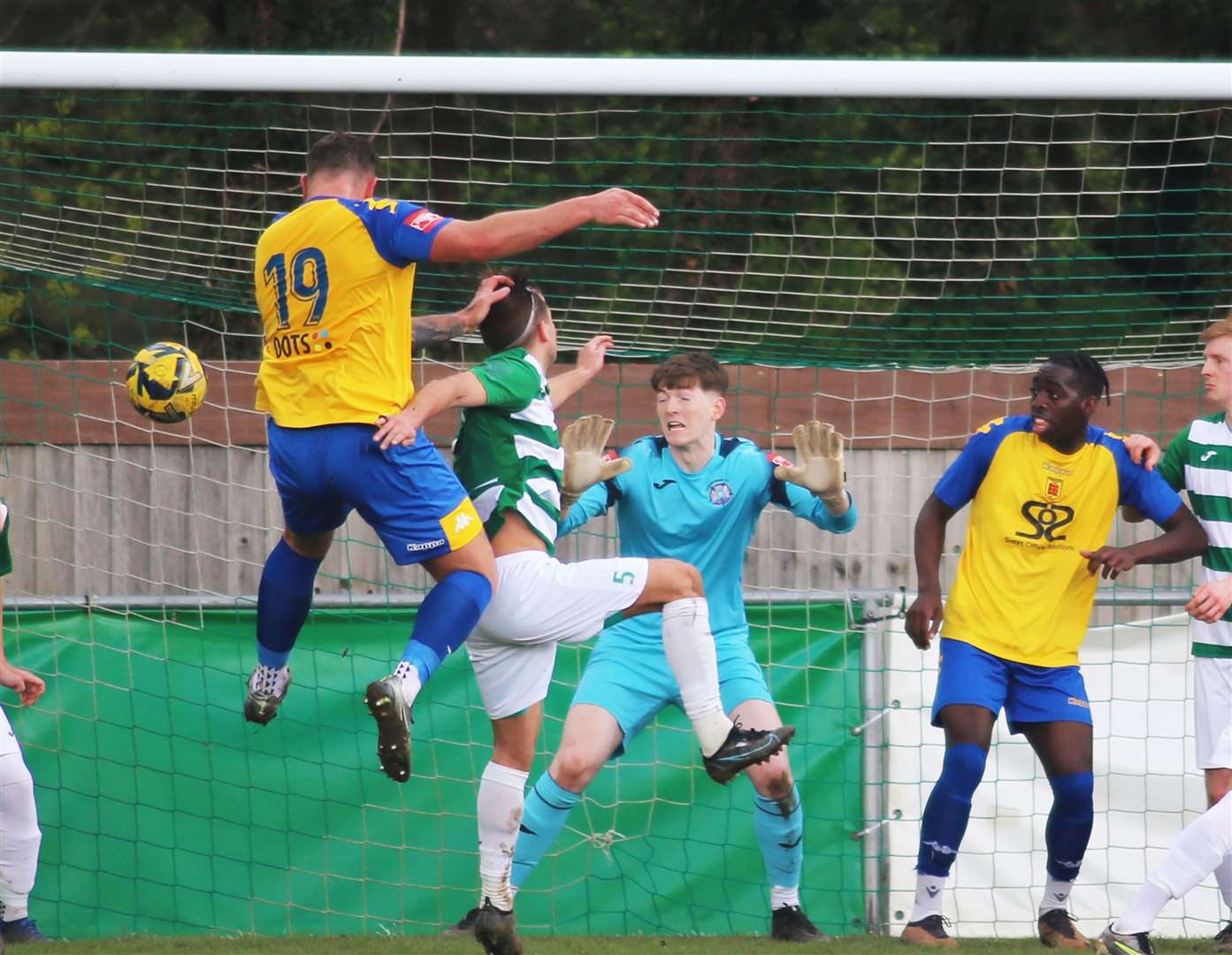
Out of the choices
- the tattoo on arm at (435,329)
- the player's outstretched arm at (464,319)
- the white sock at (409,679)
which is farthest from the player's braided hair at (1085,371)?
the white sock at (409,679)

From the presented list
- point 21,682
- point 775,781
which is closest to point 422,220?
point 21,682

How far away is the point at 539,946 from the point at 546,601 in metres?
1.41

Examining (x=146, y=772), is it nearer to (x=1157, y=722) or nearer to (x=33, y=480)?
(x=33, y=480)

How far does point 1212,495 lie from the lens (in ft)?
19.6

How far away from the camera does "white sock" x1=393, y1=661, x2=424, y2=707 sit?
4.57 metres

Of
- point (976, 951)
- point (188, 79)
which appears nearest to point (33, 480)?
point (188, 79)

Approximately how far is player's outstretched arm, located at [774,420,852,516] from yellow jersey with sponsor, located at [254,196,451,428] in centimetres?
163

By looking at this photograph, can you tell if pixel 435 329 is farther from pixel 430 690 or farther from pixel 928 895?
pixel 928 895

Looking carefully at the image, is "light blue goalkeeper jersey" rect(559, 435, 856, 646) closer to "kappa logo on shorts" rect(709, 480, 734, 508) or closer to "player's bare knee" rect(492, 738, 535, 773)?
"kappa logo on shorts" rect(709, 480, 734, 508)

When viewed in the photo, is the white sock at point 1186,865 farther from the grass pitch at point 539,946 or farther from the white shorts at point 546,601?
the white shorts at point 546,601

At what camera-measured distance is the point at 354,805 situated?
22.4 feet

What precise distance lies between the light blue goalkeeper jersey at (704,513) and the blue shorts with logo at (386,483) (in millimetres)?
1333

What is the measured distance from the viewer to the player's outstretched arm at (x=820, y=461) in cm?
578

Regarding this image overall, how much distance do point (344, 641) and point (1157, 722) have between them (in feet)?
11.5
